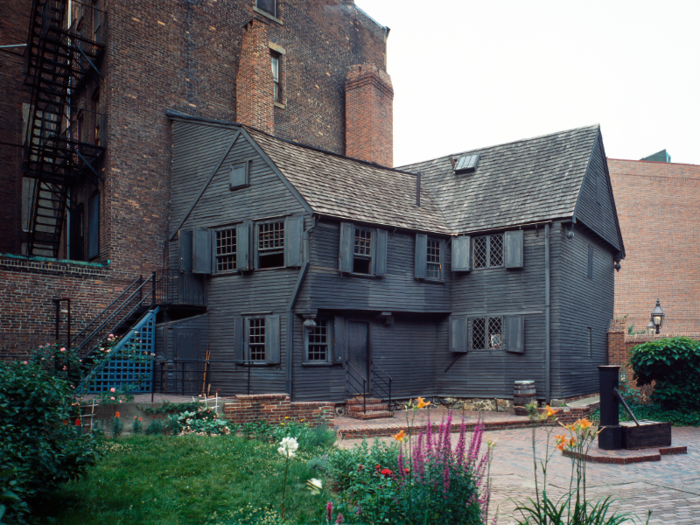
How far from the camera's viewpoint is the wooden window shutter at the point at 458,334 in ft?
62.2

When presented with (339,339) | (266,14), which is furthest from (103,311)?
(266,14)

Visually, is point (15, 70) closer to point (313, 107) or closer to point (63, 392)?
point (313, 107)

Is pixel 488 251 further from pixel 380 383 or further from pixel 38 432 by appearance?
pixel 38 432

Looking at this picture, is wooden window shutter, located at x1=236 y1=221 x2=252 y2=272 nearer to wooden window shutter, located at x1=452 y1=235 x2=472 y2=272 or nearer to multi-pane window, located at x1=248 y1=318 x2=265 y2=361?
multi-pane window, located at x1=248 y1=318 x2=265 y2=361

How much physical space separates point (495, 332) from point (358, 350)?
4.51 meters

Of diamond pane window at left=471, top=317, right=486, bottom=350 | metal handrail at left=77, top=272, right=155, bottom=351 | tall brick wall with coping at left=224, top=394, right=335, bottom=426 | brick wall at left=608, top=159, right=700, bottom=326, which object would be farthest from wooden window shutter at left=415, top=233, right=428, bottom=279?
brick wall at left=608, top=159, right=700, bottom=326

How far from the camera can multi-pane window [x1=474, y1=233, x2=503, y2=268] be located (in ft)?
61.9

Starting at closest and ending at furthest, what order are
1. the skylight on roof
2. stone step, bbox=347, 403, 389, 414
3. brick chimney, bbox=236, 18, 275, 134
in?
stone step, bbox=347, 403, 389, 414, brick chimney, bbox=236, 18, 275, 134, the skylight on roof

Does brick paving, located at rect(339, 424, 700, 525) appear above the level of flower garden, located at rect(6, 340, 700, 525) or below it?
below

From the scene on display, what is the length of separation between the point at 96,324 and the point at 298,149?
314 inches

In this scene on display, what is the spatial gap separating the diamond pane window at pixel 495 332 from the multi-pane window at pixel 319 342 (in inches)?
216

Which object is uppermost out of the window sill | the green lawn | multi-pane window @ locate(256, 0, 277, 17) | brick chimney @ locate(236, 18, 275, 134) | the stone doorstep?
multi-pane window @ locate(256, 0, 277, 17)

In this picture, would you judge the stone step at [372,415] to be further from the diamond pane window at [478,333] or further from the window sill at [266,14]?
the window sill at [266,14]

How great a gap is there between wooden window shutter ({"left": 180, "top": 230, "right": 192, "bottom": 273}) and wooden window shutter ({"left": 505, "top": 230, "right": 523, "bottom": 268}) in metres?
9.72
